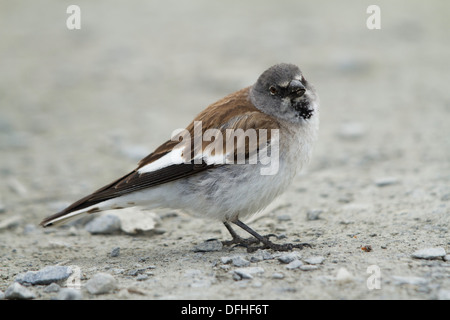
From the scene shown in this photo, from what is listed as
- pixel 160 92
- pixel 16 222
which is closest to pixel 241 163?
pixel 16 222

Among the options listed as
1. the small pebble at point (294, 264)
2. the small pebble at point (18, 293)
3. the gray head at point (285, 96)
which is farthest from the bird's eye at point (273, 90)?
the small pebble at point (18, 293)

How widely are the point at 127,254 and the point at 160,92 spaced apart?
5529mm

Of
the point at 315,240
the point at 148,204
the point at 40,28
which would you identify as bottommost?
the point at 315,240

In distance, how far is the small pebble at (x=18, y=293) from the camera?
4039mm

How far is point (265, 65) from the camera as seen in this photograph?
10.7m

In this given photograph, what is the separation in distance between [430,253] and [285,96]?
1719 millimetres

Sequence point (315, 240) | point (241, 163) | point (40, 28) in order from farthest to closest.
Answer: point (40, 28) → point (315, 240) → point (241, 163)

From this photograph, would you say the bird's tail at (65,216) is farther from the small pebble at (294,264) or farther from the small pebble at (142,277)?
the small pebble at (294,264)

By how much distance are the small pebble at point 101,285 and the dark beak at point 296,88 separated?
2.14 metres

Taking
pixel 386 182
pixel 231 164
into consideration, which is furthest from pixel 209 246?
pixel 386 182

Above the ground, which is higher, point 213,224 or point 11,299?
point 213,224

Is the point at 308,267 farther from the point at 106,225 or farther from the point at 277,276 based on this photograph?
the point at 106,225
